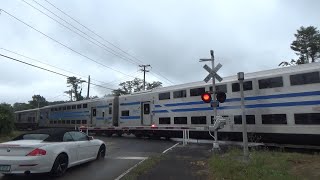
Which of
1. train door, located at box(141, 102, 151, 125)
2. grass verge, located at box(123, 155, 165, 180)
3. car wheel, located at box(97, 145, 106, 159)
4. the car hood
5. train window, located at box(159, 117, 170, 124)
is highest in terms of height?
train door, located at box(141, 102, 151, 125)

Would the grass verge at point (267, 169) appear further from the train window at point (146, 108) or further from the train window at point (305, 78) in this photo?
the train window at point (146, 108)

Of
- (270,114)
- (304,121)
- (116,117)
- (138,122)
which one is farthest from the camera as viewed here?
(116,117)

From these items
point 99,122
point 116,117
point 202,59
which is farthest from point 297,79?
point 99,122

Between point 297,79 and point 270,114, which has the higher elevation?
point 297,79

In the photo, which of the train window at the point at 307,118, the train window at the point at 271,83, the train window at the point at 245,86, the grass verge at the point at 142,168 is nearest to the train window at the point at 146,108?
the train window at the point at 245,86

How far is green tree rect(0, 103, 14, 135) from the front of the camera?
92.4 feet

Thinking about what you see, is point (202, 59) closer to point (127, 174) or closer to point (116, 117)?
point (127, 174)

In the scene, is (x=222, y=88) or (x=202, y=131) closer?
(x=222, y=88)

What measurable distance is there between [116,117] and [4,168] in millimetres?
21934

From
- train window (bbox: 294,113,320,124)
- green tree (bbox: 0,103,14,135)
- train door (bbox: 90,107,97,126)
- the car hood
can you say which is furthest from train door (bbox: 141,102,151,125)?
the car hood

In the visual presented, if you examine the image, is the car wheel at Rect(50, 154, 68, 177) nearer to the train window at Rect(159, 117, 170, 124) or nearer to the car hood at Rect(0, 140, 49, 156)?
the car hood at Rect(0, 140, 49, 156)

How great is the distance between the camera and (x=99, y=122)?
33000mm

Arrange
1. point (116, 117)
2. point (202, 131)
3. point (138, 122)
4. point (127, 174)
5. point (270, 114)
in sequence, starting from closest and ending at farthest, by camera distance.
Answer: point (127, 174)
point (270, 114)
point (202, 131)
point (138, 122)
point (116, 117)

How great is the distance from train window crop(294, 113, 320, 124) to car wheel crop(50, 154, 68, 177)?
1121cm
